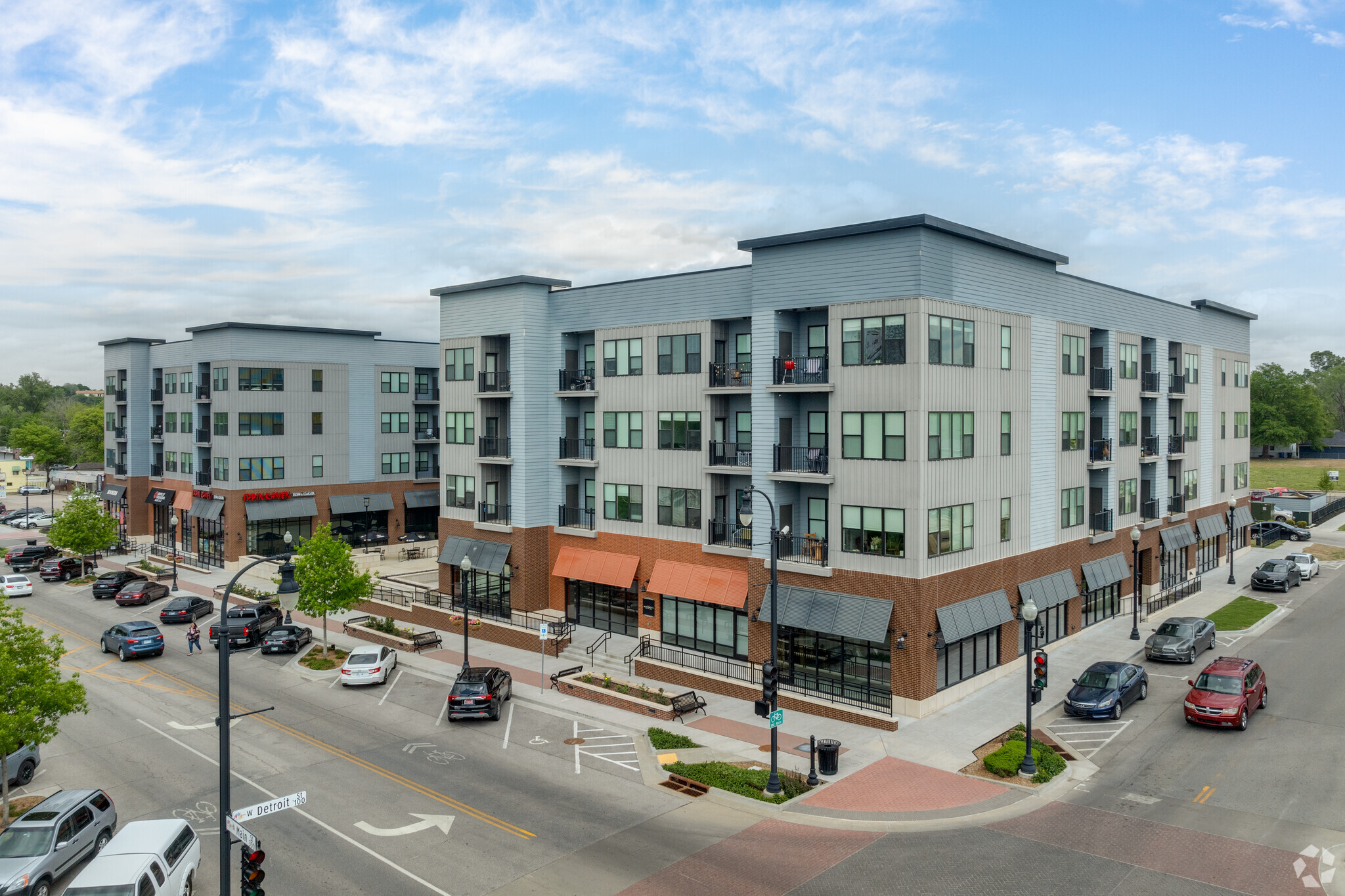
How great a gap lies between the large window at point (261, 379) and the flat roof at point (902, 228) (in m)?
43.8

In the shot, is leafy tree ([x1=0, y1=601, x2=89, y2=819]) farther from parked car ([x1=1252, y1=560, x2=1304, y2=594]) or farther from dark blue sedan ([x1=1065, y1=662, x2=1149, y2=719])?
parked car ([x1=1252, y1=560, x2=1304, y2=594])

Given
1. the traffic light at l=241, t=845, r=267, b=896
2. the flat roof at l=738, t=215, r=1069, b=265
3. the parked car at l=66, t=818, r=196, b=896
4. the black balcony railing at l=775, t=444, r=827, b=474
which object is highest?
the flat roof at l=738, t=215, r=1069, b=265

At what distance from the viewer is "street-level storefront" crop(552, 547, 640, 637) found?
132ft

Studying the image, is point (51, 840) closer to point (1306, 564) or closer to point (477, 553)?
point (477, 553)

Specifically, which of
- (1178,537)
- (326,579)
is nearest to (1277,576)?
(1178,537)

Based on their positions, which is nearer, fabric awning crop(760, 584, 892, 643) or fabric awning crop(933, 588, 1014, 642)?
fabric awning crop(760, 584, 892, 643)

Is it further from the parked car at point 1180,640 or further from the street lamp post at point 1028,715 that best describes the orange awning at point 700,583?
the parked car at point 1180,640

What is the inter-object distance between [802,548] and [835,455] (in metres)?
4.09

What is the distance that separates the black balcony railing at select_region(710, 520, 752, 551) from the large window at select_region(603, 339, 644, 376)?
26.6ft

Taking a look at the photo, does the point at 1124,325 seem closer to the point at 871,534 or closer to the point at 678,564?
the point at 871,534

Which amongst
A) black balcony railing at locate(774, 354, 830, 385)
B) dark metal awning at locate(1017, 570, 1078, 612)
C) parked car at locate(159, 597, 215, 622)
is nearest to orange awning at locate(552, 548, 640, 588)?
black balcony railing at locate(774, 354, 830, 385)

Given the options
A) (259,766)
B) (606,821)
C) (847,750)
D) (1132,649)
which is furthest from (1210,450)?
(259,766)

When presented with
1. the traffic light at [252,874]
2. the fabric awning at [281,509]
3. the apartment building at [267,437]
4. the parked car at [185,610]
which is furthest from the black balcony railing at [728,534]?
the fabric awning at [281,509]

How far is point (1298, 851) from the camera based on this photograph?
19422 mm
